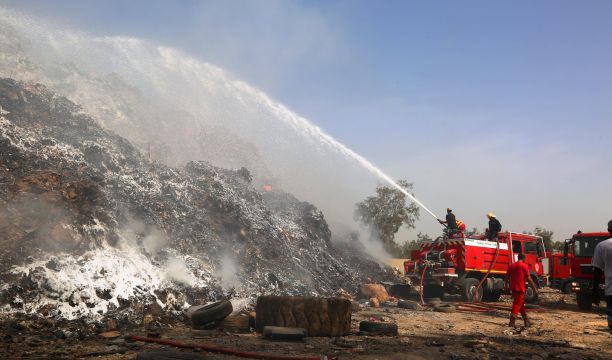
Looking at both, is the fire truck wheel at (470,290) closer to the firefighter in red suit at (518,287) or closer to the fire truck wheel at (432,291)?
the fire truck wheel at (432,291)

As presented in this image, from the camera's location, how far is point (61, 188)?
11.4 metres

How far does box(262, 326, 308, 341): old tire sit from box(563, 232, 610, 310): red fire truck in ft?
39.1

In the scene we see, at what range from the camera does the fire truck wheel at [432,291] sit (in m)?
16.8

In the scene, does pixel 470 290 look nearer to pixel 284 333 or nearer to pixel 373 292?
pixel 373 292

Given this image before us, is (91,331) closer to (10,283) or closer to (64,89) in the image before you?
(10,283)

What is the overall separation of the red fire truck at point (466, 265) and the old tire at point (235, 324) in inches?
360

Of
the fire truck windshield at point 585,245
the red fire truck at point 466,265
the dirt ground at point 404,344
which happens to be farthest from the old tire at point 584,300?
the dirt ground at point 404,344

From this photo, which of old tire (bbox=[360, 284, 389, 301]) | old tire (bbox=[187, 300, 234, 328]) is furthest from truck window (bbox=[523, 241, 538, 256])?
old tire (bbox=[187, 300, 234, 328])

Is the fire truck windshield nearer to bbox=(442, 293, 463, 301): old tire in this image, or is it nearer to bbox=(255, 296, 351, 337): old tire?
bbox=(442, 293, 463, 301): old tire

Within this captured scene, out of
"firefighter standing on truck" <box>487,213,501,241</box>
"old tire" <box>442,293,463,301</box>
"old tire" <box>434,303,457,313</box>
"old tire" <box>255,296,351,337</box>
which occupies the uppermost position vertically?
"firefighter standing on truck" <box>487,213,501,241</box>

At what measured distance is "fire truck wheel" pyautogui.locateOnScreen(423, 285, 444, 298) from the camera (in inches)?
663

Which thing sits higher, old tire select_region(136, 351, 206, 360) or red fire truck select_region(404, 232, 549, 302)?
red fire truck select_region(404, 232, 549, 302)

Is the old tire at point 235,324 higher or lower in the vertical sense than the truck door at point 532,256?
lower

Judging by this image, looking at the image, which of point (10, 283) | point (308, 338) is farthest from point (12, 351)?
point (308, 338)
